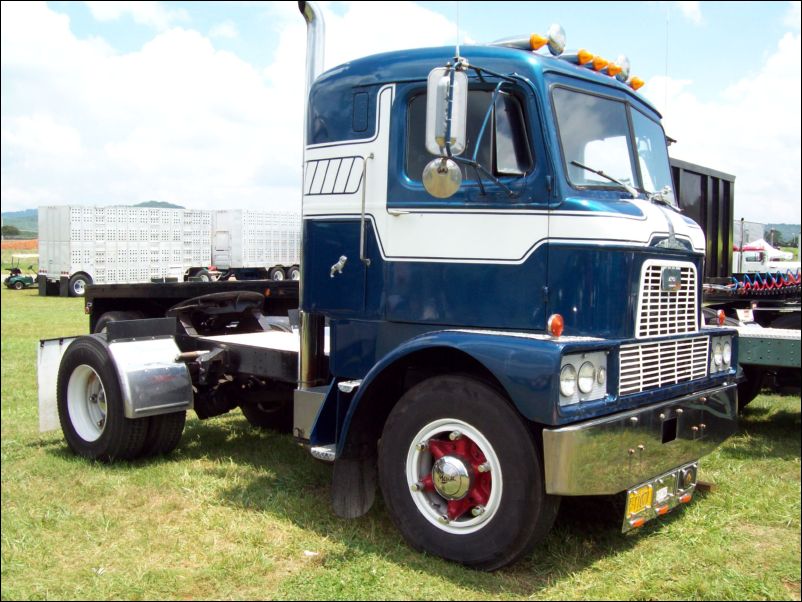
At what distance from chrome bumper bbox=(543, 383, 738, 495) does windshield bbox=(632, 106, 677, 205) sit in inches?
53.8

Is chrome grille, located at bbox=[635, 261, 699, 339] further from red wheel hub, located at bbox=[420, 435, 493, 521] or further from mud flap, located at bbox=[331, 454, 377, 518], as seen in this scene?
mud flap, located at bbox=[331, 454, 377, 518]

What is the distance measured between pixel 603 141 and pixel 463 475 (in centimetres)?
212

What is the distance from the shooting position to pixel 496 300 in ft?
14.9

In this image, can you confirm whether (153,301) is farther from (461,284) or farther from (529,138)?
(529,138)

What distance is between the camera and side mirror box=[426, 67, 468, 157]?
404 centimetres

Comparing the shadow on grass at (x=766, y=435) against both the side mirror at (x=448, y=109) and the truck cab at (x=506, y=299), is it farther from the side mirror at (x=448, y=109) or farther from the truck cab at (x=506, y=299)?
the side mirror at (x=448, y=109)

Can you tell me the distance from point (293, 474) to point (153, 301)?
7.94ft

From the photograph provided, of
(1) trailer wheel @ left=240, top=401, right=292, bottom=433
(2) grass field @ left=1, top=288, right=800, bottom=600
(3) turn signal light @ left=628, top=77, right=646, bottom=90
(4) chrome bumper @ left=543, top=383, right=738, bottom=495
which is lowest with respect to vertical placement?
(2) grass field @ left=1, top=288, right=800, bottom=600

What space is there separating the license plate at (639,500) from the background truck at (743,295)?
3.22m

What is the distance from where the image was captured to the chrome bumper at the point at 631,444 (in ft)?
12.7

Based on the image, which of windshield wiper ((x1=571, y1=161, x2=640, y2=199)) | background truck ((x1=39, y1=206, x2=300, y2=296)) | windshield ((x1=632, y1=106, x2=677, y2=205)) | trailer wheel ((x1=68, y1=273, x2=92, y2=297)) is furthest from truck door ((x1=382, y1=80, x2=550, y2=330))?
trailer wheel ((x1=68, y1=273, x2=92, y2=297))

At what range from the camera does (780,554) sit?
15.0 feet

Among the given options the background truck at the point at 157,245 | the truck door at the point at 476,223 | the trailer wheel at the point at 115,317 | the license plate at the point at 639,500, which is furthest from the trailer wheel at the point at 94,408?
the background truck at the point at 157,245

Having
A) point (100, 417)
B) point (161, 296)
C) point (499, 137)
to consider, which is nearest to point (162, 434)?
point (100, 417)
